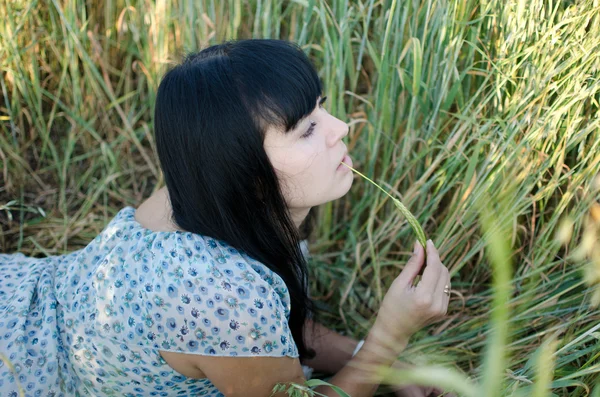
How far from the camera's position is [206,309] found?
42.9 inches

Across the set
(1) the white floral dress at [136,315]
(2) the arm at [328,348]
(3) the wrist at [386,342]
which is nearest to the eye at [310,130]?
(1) the white floral dress at [136,315]

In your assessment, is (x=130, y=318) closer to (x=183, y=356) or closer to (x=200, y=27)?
(x=183, y=356)

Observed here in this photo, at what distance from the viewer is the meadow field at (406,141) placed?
50.8 inches

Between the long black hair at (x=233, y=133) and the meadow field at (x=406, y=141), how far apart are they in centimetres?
30

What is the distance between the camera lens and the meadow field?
50.8 inches

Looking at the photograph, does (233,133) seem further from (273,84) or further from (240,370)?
(240,370)

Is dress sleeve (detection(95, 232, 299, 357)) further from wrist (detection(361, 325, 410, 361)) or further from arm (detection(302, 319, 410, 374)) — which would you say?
arm (detection(302, 319, 410, 374))

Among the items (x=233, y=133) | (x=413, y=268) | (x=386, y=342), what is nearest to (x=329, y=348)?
(x=386, y=342)

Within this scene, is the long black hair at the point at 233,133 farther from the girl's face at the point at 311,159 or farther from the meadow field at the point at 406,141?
the meadow field at the point at 406,141

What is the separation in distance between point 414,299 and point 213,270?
1.24 ft

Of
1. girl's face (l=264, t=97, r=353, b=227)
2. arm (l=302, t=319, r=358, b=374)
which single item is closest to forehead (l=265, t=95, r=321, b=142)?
girl's face (l=264, t=97, r=353, b=227)

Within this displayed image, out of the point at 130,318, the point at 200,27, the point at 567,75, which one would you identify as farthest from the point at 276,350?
the point at 200,27

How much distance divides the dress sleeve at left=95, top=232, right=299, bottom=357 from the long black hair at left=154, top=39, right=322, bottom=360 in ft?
0.28

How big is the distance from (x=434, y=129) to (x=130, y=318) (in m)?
0.82
